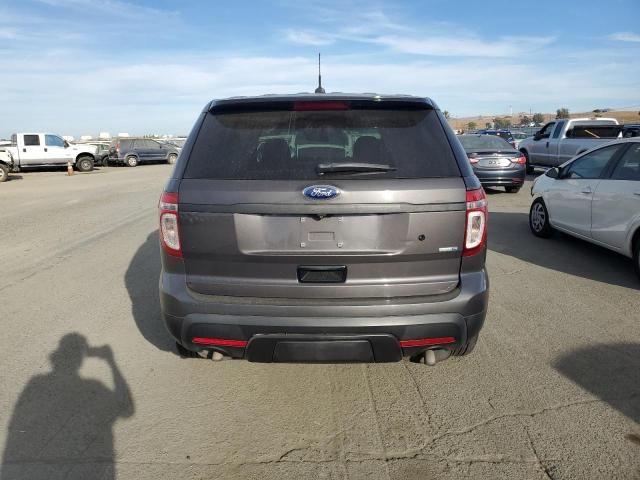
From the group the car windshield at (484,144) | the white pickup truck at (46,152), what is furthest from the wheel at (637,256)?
the white pickup truck at (46,152)

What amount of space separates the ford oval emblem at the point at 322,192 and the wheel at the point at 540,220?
5895mm

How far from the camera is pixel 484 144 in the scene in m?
12.9

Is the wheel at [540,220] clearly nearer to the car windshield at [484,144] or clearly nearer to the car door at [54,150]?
the car windshield at [484,144]

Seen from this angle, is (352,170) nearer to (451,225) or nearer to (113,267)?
(451,225)

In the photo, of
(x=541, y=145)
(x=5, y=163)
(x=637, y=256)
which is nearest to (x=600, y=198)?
(x=637, y=256)

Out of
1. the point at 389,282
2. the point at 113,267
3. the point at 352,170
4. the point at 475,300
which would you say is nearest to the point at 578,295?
the point at 475,300

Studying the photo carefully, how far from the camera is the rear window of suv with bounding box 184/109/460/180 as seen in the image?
273 cm

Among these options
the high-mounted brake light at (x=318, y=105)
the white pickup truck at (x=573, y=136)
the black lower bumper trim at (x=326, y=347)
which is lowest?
the black lower bumper trim at (x=326, y=347)

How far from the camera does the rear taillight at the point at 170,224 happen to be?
274 cm

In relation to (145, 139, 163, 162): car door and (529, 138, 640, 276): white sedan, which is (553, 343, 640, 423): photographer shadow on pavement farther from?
(145, 139, 163, 162): car door

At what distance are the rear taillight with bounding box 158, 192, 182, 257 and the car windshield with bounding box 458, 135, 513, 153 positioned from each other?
10.7m

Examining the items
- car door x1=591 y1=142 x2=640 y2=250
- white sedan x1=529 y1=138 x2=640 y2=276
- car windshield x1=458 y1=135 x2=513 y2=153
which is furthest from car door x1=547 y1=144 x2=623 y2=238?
car windshield x1=458 y1=135 x2=513 y2=153

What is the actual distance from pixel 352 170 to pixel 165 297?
1.34 m

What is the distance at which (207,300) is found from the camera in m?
2.78
